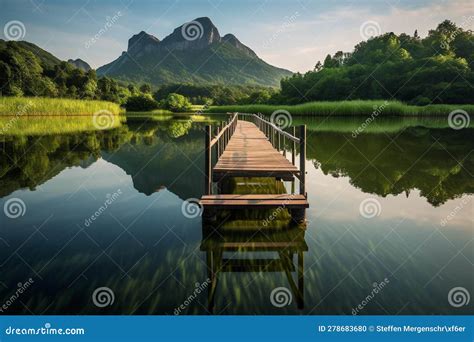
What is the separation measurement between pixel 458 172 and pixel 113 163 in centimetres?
1508

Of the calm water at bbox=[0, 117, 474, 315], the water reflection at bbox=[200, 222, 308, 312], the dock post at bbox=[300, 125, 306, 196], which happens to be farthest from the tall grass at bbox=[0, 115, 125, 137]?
the water reflection at bbox=[200, 222, 308, 312]

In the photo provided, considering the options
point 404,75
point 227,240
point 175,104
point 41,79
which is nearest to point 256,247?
point 227,240

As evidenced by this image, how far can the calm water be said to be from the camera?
188 inches

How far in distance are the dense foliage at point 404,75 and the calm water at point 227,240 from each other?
5308 cm

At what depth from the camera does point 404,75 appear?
229ft

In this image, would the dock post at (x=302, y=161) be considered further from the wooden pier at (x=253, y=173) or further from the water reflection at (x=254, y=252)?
the water reflection at (x=254, y=252)

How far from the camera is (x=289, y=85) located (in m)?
99.9

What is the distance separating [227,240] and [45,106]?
4414 cm

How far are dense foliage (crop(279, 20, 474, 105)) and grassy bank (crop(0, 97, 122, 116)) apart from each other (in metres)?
51.7

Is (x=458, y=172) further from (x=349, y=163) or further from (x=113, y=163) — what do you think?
(x=113, y=163)

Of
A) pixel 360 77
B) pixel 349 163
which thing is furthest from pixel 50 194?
pixel 360 77

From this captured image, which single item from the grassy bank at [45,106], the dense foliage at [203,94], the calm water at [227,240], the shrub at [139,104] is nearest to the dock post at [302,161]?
the calm water at [227,240]

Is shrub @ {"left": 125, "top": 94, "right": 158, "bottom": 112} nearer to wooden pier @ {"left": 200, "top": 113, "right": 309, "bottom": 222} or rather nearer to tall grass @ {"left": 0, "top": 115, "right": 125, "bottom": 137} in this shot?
tall grass @ {"left": 0, "top": 115, "right": 125, "bottom": 137}

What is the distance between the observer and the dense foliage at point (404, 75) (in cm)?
5997
